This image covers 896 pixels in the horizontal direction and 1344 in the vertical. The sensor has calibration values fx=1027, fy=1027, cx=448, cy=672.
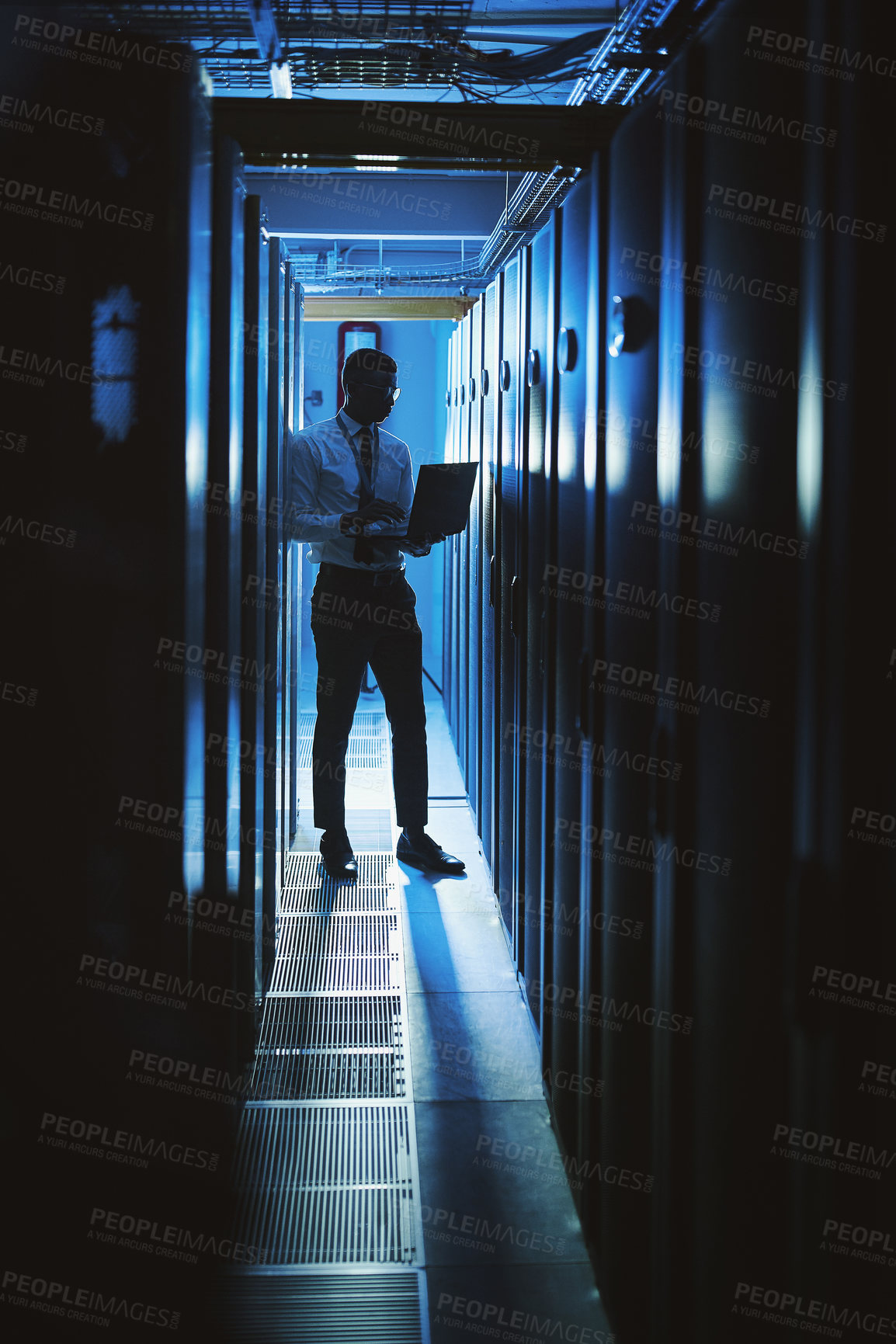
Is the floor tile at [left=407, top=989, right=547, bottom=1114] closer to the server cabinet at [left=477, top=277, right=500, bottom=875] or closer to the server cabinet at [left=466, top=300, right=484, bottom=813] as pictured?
the server cabinet at [left=477, top=277, right=500, bottom=875]

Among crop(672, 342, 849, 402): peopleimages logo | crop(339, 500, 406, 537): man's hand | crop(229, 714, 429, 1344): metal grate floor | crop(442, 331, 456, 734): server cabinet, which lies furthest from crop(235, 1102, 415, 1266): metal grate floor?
crop(442, 331, 456, 734): server cabinet

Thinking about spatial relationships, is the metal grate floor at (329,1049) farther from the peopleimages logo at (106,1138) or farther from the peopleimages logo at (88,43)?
the peopleimages logo at (88,43)

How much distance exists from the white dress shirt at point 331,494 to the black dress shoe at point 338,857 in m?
1.15

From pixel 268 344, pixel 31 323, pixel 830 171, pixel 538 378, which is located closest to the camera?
pixel 830 171

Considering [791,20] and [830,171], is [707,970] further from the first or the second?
[791,20]

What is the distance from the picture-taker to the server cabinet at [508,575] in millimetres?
3533

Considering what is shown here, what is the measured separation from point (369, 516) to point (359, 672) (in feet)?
2.12

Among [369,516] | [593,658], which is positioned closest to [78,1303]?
[593,658]

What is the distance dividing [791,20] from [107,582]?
1541 mm

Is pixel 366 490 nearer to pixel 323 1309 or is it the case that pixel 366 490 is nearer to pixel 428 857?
pixel 428 857

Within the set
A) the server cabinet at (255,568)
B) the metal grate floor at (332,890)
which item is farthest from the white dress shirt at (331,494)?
the metal grate floor at (332,890)

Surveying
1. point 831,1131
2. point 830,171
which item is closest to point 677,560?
point 830,171

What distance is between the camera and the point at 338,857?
171 inches

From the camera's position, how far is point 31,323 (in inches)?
79.1
